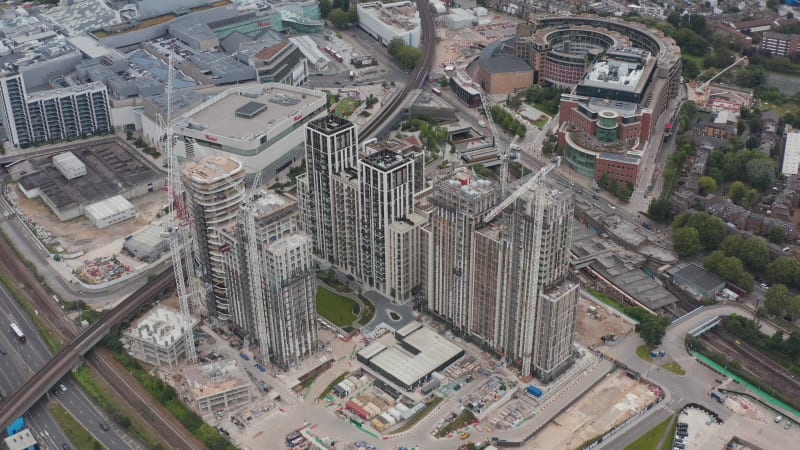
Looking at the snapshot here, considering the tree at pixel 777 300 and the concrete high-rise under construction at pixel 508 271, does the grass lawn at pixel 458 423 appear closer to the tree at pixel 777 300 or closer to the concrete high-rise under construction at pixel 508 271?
the concrete high-rise under construction at pixel 508 271

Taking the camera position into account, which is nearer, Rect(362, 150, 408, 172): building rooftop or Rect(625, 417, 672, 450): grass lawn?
Rect(625, 417, 672, 450): grass lawn

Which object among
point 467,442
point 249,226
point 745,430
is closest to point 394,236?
point 249,226

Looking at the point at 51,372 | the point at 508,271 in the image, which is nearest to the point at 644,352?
the point at 508,271

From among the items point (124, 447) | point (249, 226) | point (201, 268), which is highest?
point (249, 226)

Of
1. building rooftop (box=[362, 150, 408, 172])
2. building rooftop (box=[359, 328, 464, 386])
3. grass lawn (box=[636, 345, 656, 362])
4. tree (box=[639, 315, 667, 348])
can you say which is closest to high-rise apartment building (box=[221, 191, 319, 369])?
building rooftop (box=[359, 328, 464, 386])

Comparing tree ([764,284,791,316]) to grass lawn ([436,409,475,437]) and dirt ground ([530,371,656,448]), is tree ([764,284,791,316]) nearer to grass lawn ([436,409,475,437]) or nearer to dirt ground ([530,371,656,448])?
dirt ground ([530,371,656,448])

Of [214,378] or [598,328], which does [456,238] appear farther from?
[214,378]

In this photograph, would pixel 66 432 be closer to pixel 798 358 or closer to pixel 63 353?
pixel 63 353
